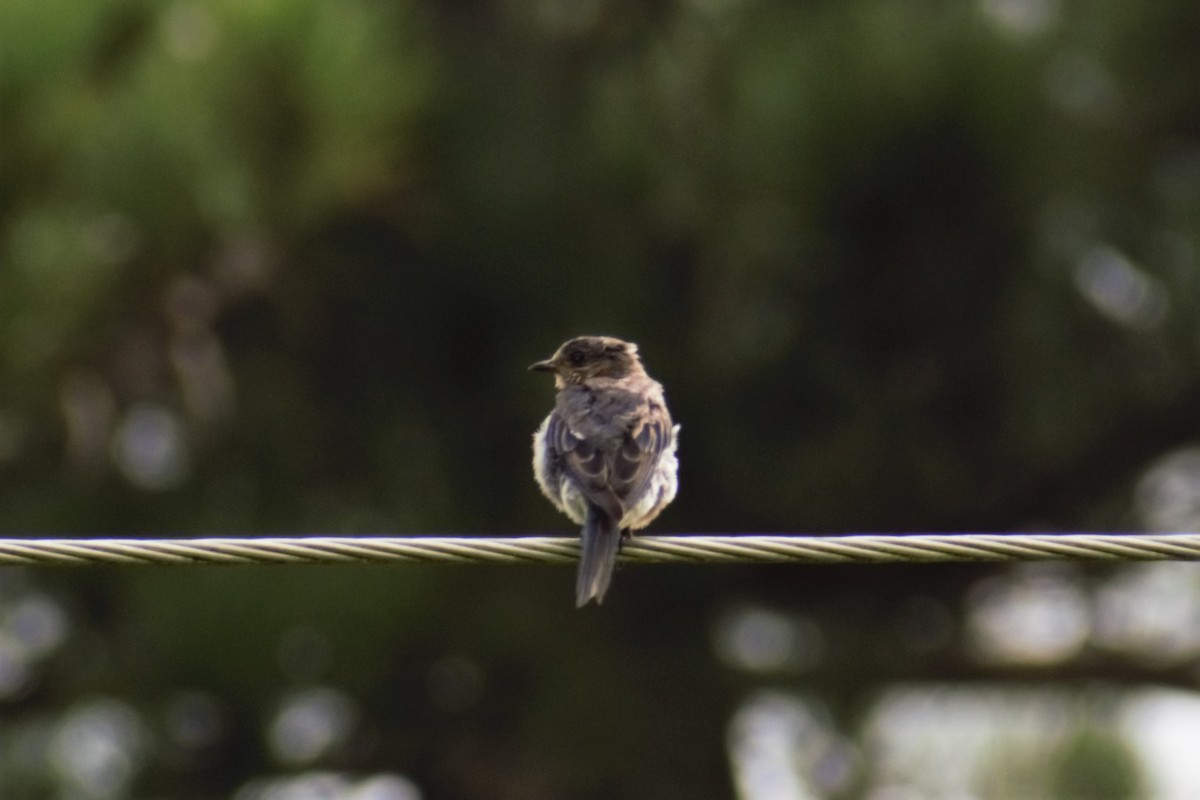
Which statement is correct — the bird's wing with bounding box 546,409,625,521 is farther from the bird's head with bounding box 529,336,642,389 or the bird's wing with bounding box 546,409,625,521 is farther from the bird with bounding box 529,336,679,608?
the bird's head with bounding box 529,336,642,389

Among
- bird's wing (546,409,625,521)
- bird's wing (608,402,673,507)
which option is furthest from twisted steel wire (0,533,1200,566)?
bird's wing (608,402,673,507)

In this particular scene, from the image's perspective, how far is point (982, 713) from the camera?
1175 centimetres

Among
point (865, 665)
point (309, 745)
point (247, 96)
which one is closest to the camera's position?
point (247, 96)

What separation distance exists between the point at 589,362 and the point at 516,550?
3.55 metres

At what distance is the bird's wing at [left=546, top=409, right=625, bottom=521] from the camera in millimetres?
6094

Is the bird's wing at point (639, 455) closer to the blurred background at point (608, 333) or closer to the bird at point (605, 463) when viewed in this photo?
the bird at point (605, 463)

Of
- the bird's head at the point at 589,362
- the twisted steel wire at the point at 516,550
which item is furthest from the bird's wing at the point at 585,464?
the twisted steel wire at the point at 516,550

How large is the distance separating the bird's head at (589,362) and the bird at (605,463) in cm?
37

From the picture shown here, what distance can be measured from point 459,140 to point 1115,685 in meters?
4.72

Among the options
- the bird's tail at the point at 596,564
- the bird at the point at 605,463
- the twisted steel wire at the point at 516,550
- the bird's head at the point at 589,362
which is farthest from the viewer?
the bird's head at the point at 589,362

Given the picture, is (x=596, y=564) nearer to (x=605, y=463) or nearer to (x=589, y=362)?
(x=605, y=463)

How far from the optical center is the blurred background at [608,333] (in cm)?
943

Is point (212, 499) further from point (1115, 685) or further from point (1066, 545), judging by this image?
point (1066, 545)

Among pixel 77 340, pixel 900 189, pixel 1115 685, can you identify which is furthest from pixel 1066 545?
pixel 1115 685
